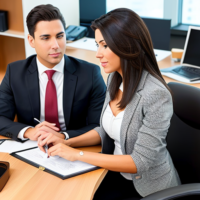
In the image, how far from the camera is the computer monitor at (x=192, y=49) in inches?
102

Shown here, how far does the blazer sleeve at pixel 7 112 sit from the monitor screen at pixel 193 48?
1606mm

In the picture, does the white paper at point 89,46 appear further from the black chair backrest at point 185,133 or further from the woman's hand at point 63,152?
the woman's hand at point 63,152

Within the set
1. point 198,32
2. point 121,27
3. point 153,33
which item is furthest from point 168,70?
point 121,27

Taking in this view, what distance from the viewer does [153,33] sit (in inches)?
133

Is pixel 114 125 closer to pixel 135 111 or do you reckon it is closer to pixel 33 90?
pixel 135 111

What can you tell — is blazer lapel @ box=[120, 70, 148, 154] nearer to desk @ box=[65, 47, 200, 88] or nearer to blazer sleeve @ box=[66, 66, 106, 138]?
blazer sleeve @ box=[66, 66, 106, 138]

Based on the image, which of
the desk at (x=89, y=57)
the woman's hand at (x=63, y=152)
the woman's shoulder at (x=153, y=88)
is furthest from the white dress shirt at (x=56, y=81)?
the desk at (x=89, y=57)

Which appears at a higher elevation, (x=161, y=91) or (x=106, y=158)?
(x=161, y=91)

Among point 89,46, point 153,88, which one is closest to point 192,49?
point 89,46

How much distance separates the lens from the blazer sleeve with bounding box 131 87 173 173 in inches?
50.1

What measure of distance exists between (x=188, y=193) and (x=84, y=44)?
2.22 m

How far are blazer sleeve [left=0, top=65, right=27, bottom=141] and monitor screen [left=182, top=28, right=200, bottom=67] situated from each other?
1.61 m

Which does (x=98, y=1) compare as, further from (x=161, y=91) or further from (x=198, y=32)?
(x=161, y=91)

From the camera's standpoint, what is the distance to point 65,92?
5.70 ft
